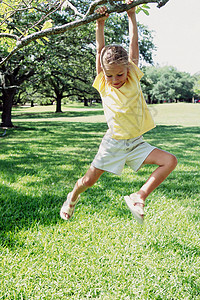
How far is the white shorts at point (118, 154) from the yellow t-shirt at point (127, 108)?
92 mm

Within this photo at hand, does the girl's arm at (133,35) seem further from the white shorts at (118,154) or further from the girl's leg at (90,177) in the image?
the girl's leg at (90,177)

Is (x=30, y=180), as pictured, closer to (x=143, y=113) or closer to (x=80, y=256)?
(x=80, y=256)

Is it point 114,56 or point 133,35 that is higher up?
point 133,35

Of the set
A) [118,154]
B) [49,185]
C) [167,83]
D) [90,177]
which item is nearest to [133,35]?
[118,154]

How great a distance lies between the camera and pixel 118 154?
7.68ft

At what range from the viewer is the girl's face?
6.55 feet

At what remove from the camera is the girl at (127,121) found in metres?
2.08

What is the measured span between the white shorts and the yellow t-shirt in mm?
92

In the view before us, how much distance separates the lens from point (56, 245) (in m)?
2.73

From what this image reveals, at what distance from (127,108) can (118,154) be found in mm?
414

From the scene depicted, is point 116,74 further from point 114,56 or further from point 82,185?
point 82,185

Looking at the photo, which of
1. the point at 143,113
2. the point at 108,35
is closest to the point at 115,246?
the point at 143,113

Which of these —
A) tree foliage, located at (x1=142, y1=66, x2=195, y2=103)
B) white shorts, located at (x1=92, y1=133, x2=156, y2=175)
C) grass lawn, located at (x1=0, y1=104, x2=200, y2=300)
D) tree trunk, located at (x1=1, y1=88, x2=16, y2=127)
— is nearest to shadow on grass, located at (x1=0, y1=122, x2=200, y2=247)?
grass lawn, located at (x1=0, y1=104, x2=200, y2=300)

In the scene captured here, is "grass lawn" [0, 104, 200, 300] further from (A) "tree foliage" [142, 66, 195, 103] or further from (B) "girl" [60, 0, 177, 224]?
(A) "tree foliage" [142, 66, 195, 103]
